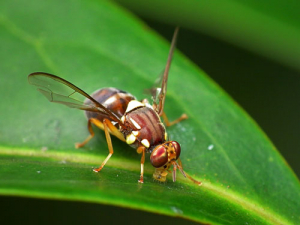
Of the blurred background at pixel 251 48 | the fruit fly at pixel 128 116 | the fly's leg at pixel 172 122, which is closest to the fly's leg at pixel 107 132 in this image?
the fruit fly at pixel 128 116

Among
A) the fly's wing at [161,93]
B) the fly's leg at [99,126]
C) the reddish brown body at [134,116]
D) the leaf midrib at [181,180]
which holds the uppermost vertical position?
the fly's wing at [161,93]

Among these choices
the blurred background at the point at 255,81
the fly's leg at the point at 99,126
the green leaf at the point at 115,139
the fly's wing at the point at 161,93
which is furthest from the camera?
the blurred background at the point at 255,81

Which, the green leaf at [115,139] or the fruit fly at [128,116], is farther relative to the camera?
the fruit fly at [128,116]

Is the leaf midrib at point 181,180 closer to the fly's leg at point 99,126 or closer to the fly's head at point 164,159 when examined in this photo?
the fly's head at point 164,159

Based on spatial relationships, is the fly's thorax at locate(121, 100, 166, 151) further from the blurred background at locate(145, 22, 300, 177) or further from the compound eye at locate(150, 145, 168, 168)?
the blurred background at locate(145, 22, 300, 177)

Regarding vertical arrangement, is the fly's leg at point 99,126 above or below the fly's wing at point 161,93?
below

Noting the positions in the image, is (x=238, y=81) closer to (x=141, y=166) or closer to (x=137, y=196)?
(x=141, y=166)
